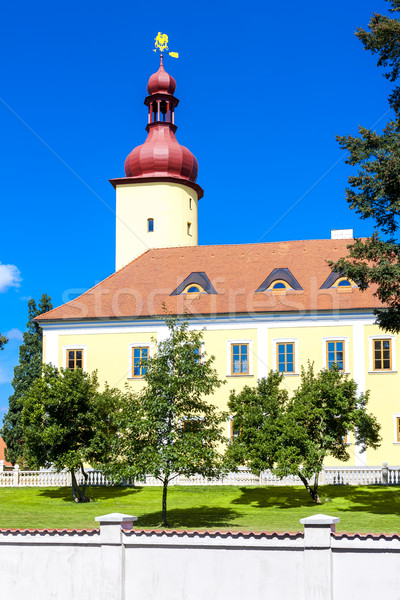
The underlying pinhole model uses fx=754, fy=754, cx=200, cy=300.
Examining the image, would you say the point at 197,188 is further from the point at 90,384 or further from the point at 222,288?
the point at 90,384

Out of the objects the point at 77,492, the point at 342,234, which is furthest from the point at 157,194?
the point at 77,492

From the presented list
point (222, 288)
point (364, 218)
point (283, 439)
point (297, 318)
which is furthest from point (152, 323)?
point (364, 218)

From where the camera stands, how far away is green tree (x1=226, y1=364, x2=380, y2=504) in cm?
2717

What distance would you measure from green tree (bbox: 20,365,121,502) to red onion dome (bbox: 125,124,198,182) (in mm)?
21679

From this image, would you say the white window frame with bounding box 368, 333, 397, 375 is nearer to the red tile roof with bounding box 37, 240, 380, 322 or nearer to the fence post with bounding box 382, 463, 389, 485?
the red tile roof with bounding box 37, 240, 380, 322

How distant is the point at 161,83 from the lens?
1984 inches

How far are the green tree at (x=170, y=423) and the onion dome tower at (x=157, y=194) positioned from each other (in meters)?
24.8

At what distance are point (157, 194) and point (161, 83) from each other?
7.82 meters

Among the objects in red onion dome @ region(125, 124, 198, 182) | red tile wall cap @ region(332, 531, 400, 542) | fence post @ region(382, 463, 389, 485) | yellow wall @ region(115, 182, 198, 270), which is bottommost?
fence post @ region(382, 463, 389, 485)

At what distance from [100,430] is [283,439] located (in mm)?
7693

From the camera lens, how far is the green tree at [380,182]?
2280 centimetres

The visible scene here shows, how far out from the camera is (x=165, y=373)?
23609 mm

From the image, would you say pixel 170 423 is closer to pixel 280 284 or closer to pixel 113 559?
pixel 113 559

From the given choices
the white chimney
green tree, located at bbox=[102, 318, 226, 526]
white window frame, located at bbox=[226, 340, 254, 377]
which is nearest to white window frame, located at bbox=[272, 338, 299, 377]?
white window frame, located at bbox=[226, 340, 254, 377]
